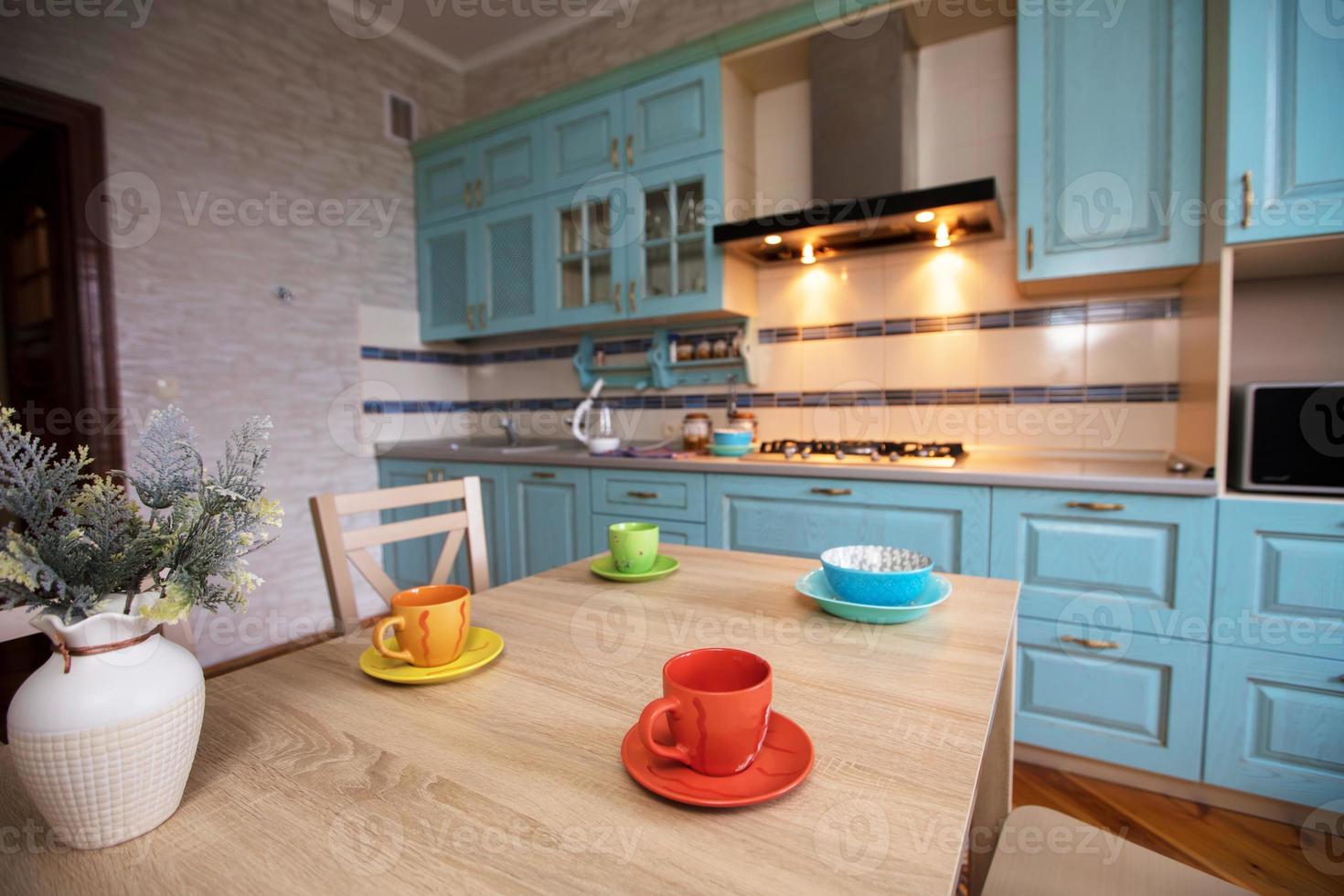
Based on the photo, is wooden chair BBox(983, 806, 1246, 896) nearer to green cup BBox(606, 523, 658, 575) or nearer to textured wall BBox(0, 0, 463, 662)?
green cup BBox(606, 523, 658, 575)

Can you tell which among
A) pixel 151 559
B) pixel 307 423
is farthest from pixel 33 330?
pixel 151 559

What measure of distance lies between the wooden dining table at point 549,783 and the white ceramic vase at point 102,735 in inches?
1.1

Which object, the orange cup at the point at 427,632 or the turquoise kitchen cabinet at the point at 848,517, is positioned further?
the turquoise kitchen cabinet at the point at 848,517

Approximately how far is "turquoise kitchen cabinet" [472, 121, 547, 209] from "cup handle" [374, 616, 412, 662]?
8.70 feet

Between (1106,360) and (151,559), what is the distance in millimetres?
2524

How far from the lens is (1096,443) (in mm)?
2170

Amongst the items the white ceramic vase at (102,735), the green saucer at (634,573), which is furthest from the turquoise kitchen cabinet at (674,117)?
the white ceramic vase at (102,735)

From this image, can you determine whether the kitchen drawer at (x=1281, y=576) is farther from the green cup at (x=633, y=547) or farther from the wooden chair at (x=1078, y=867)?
the green cup at (x=633, y=547)

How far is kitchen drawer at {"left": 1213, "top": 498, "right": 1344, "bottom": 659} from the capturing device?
148 cm

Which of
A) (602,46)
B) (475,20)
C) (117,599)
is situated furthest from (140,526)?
(475,20)

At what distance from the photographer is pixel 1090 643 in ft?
5.73

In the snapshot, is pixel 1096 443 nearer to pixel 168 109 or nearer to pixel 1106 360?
pixel 1106 360

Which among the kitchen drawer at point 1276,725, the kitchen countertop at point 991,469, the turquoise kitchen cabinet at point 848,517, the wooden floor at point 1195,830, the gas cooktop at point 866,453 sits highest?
the gas cooktop at point 866,453

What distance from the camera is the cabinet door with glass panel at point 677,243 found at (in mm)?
2516
